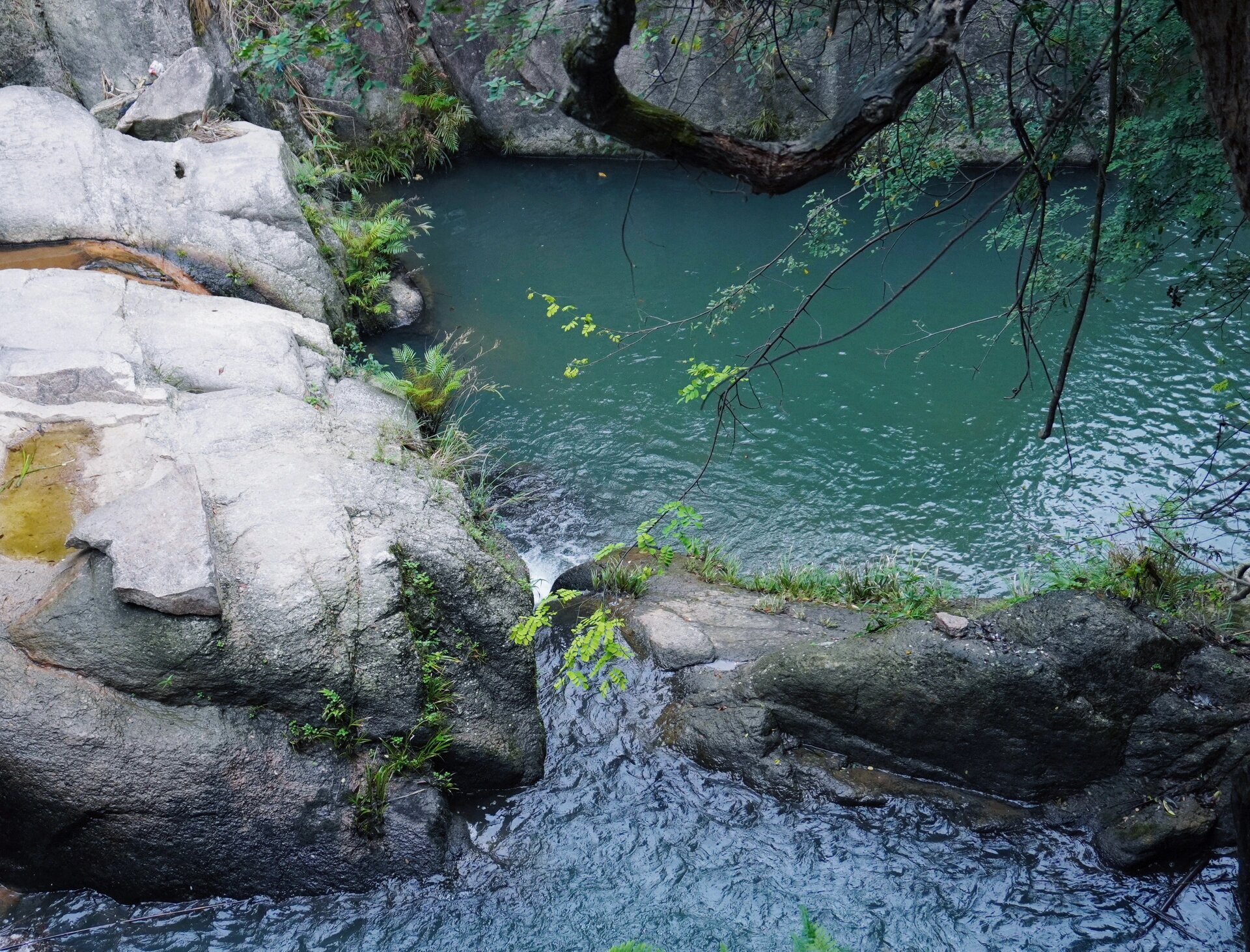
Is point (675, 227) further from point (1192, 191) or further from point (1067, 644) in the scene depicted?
point (1067, 644)

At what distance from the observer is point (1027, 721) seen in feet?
14.2

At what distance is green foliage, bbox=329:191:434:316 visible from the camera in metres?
9.23

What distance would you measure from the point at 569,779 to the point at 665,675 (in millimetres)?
833

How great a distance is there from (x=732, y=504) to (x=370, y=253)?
508 cm

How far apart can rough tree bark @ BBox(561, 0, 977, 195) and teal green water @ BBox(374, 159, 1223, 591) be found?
3213mm

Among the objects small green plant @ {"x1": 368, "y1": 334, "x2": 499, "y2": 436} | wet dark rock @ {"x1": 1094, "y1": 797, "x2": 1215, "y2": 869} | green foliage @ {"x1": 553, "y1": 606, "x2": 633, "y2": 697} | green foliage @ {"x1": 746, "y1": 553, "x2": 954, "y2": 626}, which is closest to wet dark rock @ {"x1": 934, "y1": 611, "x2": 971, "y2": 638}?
green foliage @ {"x1": 746, "y1": 553, "x2": 954, "y2": 626}

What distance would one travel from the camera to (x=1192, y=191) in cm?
508

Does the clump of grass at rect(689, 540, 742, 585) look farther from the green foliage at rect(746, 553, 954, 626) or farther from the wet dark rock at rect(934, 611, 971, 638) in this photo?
the wet dark rock at rect(934, 611, 971, 638)

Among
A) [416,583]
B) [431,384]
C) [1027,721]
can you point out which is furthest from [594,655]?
[431,384]

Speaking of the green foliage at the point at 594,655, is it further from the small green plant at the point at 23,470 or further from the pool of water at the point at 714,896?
the small green plant at the point at 23,470

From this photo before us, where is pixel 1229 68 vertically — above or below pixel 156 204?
above

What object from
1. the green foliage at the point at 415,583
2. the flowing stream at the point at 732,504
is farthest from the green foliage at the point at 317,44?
the green foliage at the point at 415,583

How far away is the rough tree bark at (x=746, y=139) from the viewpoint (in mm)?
2549

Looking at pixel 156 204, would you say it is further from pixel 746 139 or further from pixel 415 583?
pixel 746 139
